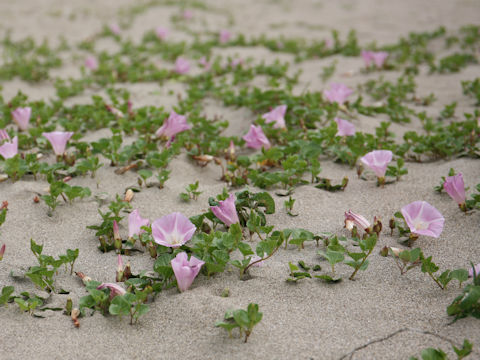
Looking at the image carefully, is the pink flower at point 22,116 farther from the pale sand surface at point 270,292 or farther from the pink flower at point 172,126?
the pink flower at point 172,126

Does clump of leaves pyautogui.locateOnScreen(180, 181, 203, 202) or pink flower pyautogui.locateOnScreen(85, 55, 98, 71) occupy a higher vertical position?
clump of leaves pyautogui.locateOnScreen(180, 181, 203, 202)

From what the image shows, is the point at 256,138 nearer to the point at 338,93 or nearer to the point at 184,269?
the point at 338,93

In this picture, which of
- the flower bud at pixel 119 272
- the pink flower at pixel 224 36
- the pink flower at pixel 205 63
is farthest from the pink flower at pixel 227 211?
the pink flower at pixel 224 36

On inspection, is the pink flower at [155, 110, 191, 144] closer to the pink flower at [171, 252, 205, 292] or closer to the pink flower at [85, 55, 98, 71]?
the pink flower at [171, 252, 205, 292]

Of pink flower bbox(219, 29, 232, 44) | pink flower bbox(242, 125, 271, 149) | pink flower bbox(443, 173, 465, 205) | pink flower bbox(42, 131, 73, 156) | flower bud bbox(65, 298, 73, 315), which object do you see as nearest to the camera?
flower bud bbox(65, 298, 73, 315)

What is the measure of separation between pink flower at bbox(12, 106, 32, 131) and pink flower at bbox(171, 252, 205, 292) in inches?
94.0

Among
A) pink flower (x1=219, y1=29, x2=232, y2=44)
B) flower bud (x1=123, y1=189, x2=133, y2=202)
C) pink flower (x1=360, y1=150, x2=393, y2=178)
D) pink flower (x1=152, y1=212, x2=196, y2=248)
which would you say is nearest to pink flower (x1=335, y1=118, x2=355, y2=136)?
pink flower (x1=360, y1=150, x2=393, y2=178)

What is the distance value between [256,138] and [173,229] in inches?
52.4

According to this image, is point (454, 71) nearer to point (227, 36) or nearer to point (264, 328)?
point (227, 36)

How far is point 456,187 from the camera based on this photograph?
239 cm

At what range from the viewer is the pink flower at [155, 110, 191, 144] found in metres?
3.37

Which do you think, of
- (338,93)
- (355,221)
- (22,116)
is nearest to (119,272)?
(355,221)

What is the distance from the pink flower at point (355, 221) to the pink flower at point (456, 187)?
497 millimetres

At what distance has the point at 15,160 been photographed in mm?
2785
